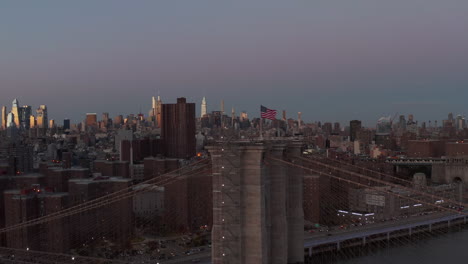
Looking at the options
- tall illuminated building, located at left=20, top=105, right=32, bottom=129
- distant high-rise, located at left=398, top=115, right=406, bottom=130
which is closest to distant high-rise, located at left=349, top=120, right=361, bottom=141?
distant high-rise, located at left=398, top=115, right=406, bottom=130

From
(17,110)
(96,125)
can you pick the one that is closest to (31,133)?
(17,110)

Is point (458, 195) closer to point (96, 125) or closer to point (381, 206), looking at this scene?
point (381, 206)

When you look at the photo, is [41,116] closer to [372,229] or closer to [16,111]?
[16,111]

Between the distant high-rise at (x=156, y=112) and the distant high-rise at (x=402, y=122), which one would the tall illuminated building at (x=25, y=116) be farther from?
the distant high-rise at (x=402, y=122)

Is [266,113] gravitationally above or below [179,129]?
above

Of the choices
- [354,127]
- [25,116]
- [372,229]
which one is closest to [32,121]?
[25,116]

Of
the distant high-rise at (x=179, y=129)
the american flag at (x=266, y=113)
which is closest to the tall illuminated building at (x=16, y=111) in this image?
the distant high-rise at (x=179, y=129)
